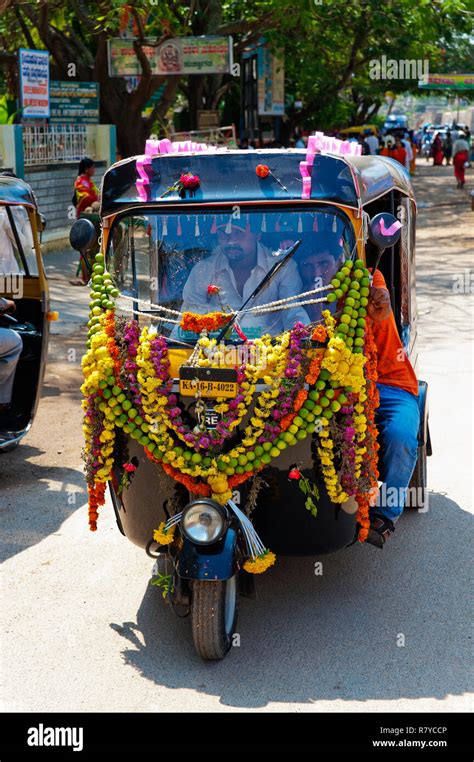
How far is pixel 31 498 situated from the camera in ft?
23.6

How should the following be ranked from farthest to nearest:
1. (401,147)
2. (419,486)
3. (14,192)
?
(401,147) < (14,192) < (419,486)

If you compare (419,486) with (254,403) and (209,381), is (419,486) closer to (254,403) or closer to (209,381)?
(254,403)

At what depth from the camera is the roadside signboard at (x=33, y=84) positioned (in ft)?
58.7

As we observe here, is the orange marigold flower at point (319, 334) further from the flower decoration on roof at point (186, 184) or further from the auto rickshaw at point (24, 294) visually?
the auto rickshaw at point (24, 294)

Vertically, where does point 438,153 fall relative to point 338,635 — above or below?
above

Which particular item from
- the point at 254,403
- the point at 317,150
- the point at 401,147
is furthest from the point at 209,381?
the point at 401,147

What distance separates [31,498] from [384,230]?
11.6 ft

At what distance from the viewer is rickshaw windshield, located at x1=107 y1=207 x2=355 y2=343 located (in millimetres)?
5086

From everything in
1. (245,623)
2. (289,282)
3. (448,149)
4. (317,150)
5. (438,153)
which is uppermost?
(448,149)

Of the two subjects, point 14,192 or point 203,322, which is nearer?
point 203,322

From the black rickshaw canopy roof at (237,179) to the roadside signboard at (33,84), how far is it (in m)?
13.4

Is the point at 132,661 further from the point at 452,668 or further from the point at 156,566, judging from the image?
the point at 452,668

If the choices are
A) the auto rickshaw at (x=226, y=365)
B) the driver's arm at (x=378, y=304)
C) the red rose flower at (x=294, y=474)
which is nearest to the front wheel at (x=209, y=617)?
the auto rickshaw at (x=226, y=365)

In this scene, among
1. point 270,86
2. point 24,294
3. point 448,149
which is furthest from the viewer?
point 448,149
